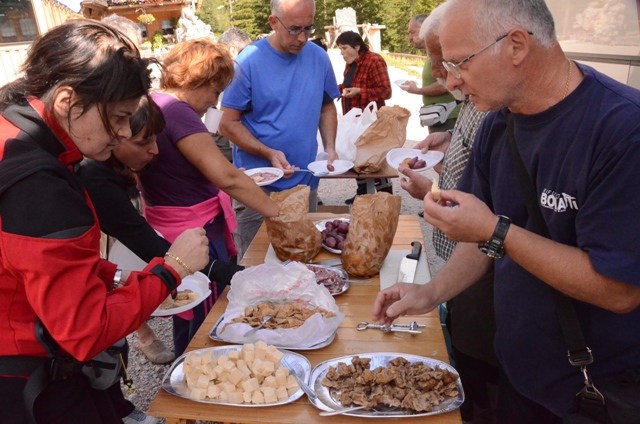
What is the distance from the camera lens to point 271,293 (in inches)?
73.7

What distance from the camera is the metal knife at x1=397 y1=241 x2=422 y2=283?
2.00 m

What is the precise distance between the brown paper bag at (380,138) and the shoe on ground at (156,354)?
2.02 meters

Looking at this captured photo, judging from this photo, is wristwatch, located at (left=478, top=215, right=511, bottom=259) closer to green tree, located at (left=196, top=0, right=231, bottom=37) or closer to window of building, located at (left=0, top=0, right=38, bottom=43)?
window of building, located at (left=0, top=0, right=38, bottom=43)

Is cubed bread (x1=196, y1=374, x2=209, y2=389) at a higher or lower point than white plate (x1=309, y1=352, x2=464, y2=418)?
higher

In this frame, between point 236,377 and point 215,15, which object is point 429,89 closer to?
point 236,377

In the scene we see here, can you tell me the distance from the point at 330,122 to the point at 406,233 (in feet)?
4.96

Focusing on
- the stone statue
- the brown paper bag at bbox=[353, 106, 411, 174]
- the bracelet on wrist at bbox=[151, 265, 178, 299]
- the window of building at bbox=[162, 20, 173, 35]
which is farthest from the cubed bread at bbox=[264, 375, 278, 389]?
the window of building at bbox=[162, 20, 173, 35]

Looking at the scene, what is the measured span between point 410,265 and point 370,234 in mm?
234

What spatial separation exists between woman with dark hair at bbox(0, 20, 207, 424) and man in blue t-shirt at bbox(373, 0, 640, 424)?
2.97ft

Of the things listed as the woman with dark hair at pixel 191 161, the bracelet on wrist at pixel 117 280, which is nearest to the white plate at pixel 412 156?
the woman with dark hair at pixel 191 161

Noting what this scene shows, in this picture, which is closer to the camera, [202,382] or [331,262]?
[202,382]

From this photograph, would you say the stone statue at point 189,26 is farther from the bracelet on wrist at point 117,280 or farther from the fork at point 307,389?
the fork at point 307,389

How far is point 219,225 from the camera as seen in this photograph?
2.49m

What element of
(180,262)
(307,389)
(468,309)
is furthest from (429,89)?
(307,389)
